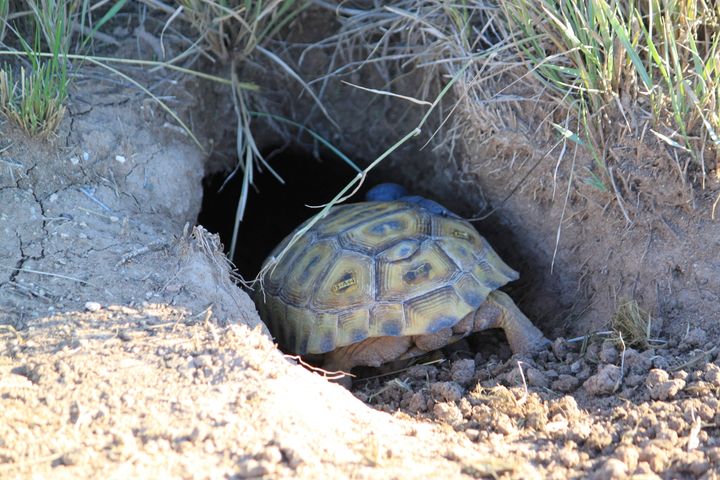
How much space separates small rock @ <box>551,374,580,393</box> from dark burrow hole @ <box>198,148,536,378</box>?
2047 millimetres

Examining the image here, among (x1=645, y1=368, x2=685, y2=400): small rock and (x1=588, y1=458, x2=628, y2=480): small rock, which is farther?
(x1=645, y1=368, x2=685, y2=400): small rock

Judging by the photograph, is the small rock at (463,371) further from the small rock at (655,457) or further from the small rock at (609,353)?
the small rock at (655,457)

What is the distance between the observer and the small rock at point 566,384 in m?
3.05

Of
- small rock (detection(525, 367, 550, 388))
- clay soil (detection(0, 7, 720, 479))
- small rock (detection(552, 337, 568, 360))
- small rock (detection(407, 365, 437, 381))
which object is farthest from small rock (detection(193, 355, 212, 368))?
small rock (detection(552, 337, 568, 360))

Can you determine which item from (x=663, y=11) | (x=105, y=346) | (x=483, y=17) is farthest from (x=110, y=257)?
(x=663, y=11)

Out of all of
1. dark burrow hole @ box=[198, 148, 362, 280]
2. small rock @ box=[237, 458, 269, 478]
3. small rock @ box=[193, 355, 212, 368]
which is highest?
small rock @ box=[193, 355, 212, 368]

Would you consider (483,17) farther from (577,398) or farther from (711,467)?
(711,467)

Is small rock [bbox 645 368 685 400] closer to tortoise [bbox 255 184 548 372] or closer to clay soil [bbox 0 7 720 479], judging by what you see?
clay soil [bbox 0 7 720 479]

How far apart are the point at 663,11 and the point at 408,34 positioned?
132 centimetres

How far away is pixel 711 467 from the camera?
2359 millimetres

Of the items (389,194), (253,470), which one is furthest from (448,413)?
(389,194)

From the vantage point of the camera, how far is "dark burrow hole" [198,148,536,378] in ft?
16.2

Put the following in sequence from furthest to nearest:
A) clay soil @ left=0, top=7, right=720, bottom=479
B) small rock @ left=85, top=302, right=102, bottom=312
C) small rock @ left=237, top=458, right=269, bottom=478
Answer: small rock @ left=85, top=302, right=102, bottom=312, clay soil @ left=0, top=7, right=720, bottom=479, small rock @ left=237, top=458, right=269, bottom=478

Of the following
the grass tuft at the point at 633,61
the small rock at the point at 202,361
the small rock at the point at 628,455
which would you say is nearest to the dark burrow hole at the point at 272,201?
the grass tuft at the point at 633,61
